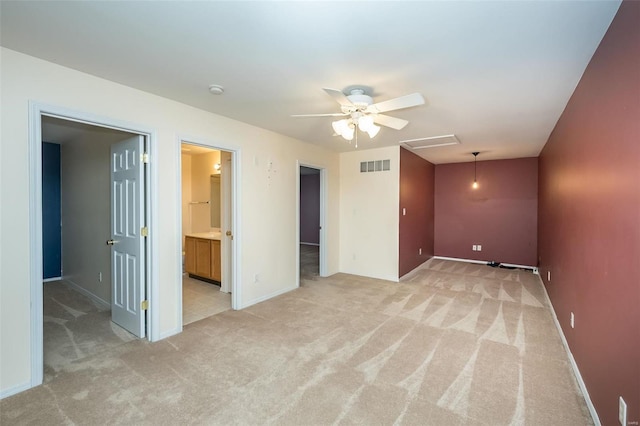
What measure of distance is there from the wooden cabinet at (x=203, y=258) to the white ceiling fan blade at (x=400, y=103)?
3.34 m

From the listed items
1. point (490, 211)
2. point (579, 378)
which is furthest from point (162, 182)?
point (490, 211)

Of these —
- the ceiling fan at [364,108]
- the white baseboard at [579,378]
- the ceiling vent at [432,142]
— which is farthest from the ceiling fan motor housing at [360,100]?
the white baseboard at [579,378]

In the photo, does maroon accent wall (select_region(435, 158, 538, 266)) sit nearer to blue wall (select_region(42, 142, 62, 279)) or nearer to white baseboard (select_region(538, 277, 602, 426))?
white baseboard (select_region(538, 277, 602, 426))

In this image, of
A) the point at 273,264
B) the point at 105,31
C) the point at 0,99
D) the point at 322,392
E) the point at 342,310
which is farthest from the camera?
the point at 273,264

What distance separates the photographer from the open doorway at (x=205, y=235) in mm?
3967

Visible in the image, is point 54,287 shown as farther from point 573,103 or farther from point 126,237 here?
point 573,103

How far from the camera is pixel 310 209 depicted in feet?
32.3

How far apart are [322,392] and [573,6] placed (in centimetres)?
281

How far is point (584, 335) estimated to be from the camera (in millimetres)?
2178

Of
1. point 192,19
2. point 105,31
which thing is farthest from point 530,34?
point 105,31

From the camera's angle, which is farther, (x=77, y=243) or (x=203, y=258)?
(x=203, y=258)

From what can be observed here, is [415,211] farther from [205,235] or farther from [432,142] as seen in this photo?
[205,235]

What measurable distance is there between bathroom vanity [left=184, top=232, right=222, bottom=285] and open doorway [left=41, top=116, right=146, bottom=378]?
4.45 feet

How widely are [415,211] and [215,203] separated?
4.07 m
